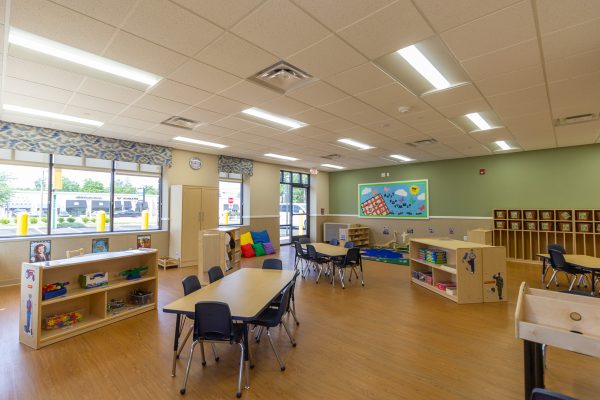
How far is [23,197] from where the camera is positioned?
604 cm

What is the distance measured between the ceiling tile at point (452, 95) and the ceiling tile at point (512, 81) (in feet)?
0.39

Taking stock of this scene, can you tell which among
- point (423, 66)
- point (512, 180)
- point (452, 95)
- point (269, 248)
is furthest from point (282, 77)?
point (512, 180)

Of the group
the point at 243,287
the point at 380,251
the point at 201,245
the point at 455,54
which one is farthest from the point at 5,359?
the point at 380,251

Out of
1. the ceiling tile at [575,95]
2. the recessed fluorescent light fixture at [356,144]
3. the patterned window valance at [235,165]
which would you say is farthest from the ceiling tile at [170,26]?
the patterned window valance at [235,165]

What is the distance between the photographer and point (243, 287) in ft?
11.3

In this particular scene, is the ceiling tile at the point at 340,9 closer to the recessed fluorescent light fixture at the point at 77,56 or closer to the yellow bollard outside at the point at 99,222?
the recessed fluorescent light fixture at the point at 77,56

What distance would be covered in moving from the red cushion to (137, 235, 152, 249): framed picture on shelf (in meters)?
2.78

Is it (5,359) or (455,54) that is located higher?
(455,54)

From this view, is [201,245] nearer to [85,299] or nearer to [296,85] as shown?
[85,299]

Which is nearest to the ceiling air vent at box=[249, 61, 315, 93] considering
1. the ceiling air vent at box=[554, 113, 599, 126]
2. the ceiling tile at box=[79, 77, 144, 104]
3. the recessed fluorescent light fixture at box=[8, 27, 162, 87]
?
the recessed fluorescent light fixture at box=[8, 27, 162, 87]

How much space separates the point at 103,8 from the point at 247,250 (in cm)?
768

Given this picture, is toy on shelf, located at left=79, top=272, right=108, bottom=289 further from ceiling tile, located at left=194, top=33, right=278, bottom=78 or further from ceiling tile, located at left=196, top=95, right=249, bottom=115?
ceiling tile, located at left=194, top=33, right=278, bottom=78

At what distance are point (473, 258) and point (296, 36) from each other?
452 cm

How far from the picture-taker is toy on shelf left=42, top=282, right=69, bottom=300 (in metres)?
3.48
